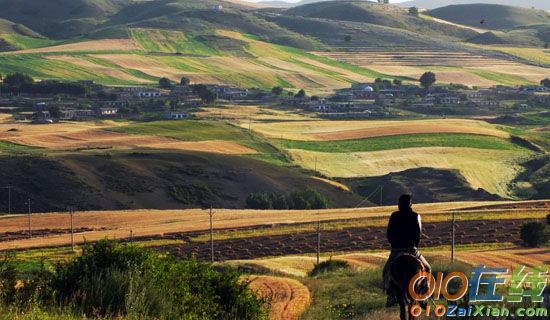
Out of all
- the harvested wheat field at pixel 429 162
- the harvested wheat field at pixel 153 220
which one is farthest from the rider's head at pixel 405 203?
the harvested wheat field at pixel 429 162

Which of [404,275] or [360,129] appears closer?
[404,275]

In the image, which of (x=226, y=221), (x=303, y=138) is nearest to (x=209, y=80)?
(x=303, y=138)

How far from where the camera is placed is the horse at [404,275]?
16.1 metres

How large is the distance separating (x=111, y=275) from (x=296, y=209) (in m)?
57.9

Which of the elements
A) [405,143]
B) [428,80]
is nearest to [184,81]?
[428,80]

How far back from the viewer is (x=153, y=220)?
63.3 metres

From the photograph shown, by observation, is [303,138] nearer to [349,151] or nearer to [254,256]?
[349,151]

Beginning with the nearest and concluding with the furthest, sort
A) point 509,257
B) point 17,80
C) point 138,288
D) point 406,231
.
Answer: point 406,231 < point 138,288 < point 509,257 < point 17,80

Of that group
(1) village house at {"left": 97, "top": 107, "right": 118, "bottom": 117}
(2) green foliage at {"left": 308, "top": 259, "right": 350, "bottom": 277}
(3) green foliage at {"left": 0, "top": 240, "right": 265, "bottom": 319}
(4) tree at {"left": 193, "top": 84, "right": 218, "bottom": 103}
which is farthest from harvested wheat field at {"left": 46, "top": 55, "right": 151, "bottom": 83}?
(3) green foliage at {"left": 0, "top": 240, "right": 265, "bottom": 319}

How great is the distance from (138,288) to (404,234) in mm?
5244

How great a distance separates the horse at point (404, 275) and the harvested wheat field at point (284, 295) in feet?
23.0

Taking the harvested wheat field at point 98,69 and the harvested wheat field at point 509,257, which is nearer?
the harvested wheat field at point 509,257

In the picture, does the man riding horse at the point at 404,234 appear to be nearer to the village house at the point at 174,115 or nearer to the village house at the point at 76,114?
the village house at the point at 174,115

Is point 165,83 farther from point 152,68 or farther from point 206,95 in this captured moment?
point 152,68
